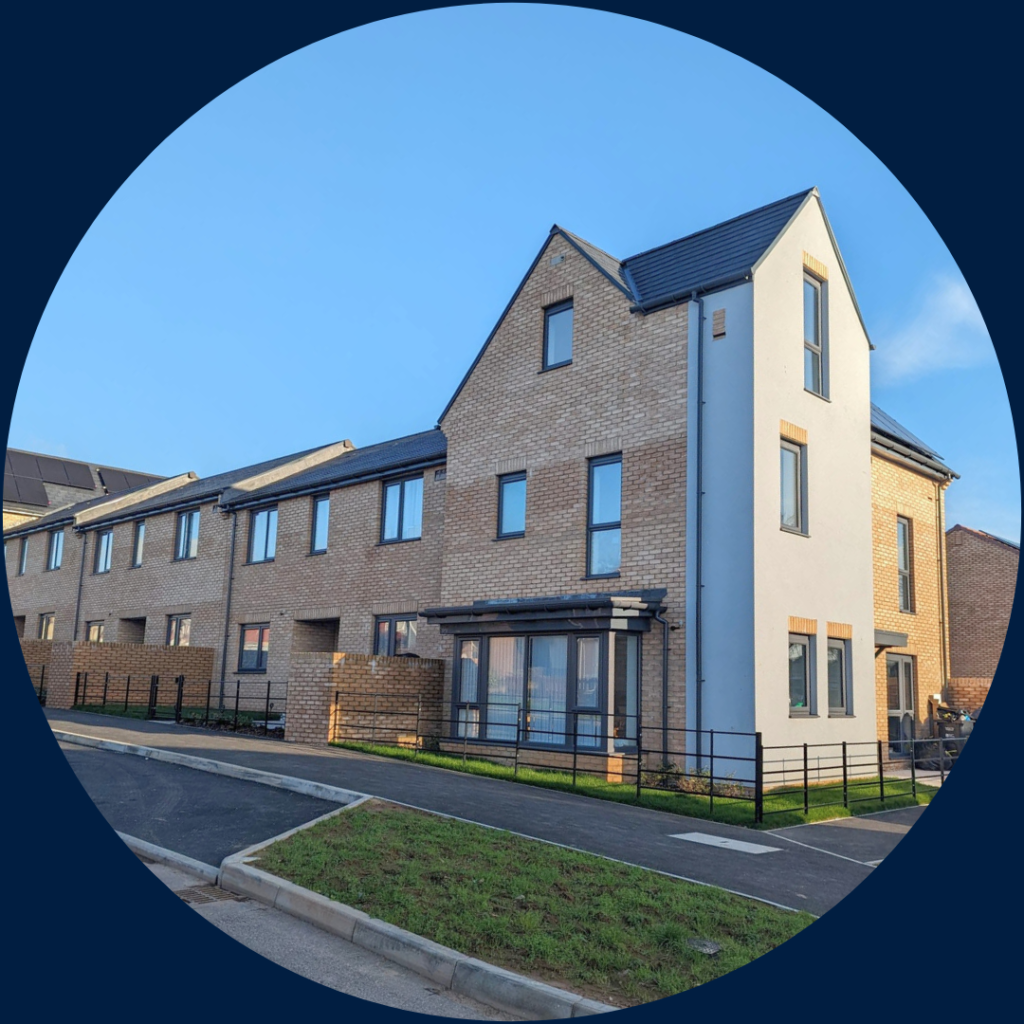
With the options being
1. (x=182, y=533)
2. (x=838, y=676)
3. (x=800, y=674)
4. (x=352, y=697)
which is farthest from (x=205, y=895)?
(x=182, y=533)

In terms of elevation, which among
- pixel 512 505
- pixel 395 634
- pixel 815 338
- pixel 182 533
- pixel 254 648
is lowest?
pixel 254 648

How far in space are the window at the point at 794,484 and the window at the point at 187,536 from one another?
19.7 metres

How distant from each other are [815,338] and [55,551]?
3113 cm

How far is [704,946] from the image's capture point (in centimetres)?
697

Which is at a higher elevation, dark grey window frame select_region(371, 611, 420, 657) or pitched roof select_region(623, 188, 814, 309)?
pitched roof select_region(623, 188, 814, 309)

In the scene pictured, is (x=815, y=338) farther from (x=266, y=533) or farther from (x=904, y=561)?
(x=266, y=533)

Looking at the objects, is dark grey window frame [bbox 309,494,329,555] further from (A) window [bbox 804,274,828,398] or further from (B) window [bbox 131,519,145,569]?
(A) window [bbox 804,274,828,398]

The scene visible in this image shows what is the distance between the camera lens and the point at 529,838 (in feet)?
33.0

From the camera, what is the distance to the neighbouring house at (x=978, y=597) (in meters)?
26.5

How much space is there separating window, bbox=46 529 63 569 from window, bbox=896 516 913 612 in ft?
98.7

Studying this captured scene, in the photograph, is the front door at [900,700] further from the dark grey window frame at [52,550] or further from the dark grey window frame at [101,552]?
the dark grey window frame at [52,550]

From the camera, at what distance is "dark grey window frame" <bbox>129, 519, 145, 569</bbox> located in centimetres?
3338

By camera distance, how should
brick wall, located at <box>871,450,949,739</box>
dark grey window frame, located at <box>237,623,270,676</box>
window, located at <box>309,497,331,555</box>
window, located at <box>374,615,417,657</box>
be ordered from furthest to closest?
dark grey window frame, located at <box>237,623,270,676</box>
window, located at <box>309,497,331,555</box>
window, located at <box>374,615,417,657</box>
brick wall, located at <box>871,450,949,739</box>

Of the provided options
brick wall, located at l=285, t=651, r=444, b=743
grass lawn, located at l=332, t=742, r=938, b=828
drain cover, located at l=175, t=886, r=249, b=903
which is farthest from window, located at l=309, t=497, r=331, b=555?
drain cover, located at l=175, t=886, r=249, b=903
